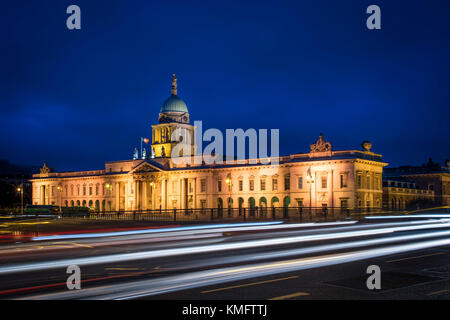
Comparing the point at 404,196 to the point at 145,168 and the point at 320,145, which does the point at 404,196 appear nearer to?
the point at 320,145

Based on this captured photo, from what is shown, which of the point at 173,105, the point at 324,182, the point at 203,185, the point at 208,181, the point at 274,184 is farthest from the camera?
the point at 173,105

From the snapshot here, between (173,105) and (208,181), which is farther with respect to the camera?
(173,105)

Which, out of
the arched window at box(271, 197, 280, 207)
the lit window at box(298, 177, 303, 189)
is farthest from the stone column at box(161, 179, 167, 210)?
the lit window at box(298, 177, 303, 189)

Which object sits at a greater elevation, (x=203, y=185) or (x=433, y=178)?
(x=433, y=178)

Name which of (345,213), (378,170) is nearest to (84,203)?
(378,170)

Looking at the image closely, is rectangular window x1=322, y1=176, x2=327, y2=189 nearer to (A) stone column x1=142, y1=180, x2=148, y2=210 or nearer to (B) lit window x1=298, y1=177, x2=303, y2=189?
(B) lit window x1=298, y1=177, x2=303, y2=189

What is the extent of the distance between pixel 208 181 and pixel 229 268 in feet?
253

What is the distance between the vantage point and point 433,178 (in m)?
98.1

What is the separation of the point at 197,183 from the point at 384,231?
67.4 meters

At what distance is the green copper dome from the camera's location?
114438mm

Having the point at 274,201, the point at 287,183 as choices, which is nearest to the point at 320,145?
the point at 287,183

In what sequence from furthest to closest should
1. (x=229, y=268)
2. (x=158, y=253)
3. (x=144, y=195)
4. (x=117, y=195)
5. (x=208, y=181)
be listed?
(x=117, y=195)
(x=144, y=195)
(x=208, y=181)
(x=158, y=253)
(x=229, y=268)

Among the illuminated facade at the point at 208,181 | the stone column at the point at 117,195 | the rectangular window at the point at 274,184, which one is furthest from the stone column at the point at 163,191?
the rectangular window at the point at 274,184

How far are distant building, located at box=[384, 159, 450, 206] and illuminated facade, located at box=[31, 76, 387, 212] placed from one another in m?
22.2
